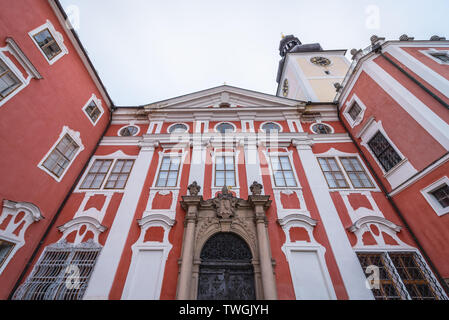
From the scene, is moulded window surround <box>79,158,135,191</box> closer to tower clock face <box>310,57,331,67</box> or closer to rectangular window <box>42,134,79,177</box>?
rectangular window <box>42,134,79,177</box>

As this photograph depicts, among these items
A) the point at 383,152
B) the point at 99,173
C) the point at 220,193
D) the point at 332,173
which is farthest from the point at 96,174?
the point at 383,152

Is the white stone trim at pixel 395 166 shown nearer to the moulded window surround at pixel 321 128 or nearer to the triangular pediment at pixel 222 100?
the moulded window surround at pixel 321 128

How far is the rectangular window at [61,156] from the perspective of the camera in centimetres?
827

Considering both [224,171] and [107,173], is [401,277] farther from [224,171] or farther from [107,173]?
[107,173]

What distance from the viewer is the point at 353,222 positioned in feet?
25.8

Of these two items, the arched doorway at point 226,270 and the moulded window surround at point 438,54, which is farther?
the moulded window surround at point 438,54

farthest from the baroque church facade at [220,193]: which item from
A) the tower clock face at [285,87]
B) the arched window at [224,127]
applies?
the tower clock face at [285,87]

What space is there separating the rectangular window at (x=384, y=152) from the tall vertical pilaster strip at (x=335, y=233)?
2814mm

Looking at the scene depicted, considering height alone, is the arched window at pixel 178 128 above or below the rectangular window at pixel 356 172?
above

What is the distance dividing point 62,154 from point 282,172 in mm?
10451

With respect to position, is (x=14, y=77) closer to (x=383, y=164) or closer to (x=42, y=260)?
(x=42, y=260)

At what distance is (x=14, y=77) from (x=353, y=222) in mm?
14071

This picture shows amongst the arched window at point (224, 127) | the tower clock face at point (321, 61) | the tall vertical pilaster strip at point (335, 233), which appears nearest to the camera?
the tall vertical pilaster strip at point (335, 233)

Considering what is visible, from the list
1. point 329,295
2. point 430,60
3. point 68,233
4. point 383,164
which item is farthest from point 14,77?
point 430,60
